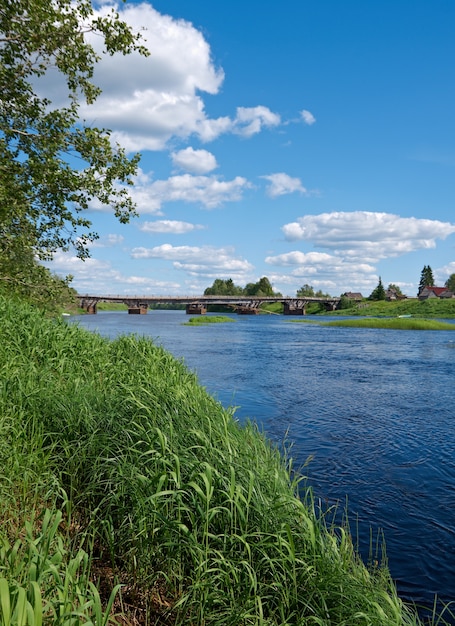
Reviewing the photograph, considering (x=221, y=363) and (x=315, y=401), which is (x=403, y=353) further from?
(x=315, y=401)

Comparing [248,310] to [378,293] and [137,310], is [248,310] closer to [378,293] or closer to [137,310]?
[137,310]

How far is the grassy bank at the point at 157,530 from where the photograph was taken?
4.22 meters

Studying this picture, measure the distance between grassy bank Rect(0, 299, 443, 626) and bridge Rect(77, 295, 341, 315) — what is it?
127 metres

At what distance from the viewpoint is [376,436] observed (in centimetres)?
1337

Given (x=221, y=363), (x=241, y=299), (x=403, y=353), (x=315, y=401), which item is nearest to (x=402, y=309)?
(x=241, y=299)

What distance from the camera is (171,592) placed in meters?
4.97

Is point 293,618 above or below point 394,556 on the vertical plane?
above

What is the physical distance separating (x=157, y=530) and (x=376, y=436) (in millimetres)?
9832

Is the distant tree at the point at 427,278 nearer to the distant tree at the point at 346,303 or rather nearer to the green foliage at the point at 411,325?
the distant tree at the point at 346,303

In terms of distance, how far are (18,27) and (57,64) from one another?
154 cm

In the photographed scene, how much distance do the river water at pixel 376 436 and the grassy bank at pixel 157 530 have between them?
102cm

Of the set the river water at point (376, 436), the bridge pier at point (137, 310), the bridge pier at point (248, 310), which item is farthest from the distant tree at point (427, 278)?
the river water at point (376, 436)

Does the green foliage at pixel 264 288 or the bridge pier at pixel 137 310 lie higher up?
the green foliage at pixel 264 288

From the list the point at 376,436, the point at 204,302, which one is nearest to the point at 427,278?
the point at 204,302
